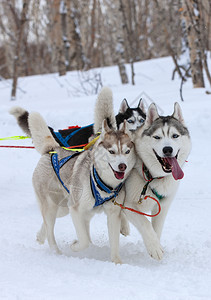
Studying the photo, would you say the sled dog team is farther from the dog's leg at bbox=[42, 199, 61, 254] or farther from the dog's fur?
the dog's fur

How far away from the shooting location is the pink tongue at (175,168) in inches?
104

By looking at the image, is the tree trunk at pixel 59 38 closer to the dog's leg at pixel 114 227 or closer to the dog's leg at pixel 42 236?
the dog's leg at pixel 42 236

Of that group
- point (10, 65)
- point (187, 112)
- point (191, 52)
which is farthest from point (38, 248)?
point (10, 65)

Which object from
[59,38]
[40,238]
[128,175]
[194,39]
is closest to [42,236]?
[40,238]

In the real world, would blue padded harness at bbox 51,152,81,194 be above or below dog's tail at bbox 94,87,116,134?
below

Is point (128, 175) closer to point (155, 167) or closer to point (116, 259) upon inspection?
point (155, 167)

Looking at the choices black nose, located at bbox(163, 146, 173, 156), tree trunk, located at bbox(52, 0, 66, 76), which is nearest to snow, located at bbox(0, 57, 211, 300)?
black nose, located at bbox(163, 146, 173, 156)

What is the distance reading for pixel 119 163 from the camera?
271 centimetres

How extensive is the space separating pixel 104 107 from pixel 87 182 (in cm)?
80

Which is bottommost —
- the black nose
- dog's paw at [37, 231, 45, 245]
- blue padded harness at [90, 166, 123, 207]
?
dog's paw at [37, 231, 45, 245]

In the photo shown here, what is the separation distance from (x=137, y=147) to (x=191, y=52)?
5.87 m

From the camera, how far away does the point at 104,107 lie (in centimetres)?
345

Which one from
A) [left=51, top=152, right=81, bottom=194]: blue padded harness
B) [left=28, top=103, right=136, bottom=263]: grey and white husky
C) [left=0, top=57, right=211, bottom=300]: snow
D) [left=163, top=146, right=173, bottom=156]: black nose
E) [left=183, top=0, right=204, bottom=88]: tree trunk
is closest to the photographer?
[left=0, top=57, right=211, bottom=300]: snow

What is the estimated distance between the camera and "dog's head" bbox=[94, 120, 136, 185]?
108 inches
